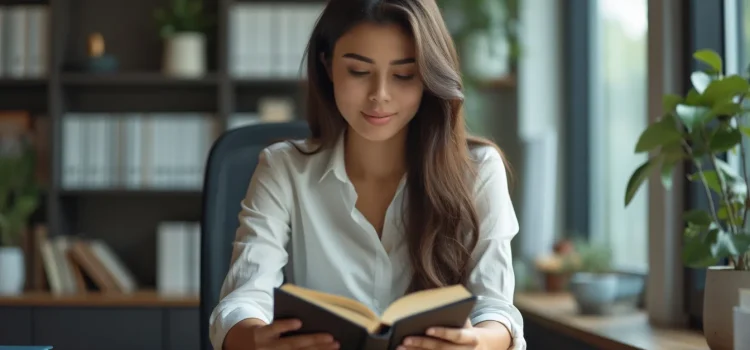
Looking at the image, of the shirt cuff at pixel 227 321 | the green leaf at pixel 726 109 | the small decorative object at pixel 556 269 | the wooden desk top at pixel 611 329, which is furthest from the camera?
the small decorative object at pixel 556 269

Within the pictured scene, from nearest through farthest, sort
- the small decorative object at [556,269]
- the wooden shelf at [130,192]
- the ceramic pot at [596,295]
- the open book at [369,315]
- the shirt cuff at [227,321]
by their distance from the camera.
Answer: the open book at [369,315] → the shirt cuff at [227,321] → the ceramic pot at [596,295] → the small decorative object at [556,269] → the wooden shelf at [130,192]

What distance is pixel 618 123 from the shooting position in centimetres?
312

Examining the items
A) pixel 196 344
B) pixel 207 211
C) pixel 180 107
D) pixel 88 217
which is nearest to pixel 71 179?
pixel 88 217

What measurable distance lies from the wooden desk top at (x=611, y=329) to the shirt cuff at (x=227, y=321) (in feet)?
2.52

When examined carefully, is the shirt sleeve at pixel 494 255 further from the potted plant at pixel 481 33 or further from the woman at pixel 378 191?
the potted plant at pixel 481 33

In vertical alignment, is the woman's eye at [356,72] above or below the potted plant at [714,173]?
above

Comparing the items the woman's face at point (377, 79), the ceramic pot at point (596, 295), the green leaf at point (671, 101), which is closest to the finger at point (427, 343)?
the woman's face at point (377, 79)

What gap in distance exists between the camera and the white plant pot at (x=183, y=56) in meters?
3.54

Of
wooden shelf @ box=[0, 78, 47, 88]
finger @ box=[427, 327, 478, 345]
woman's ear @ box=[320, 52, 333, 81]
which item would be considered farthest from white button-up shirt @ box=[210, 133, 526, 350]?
wooden shelf @ box=[0, 78, 47, 88]

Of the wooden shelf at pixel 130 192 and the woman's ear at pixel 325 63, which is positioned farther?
the wooden shelf at pixel 130 192

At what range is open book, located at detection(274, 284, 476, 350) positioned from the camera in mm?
1139

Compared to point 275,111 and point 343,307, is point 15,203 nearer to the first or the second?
point 275,111

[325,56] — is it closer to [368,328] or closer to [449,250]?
[449,250]

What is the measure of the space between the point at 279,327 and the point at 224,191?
57cm
